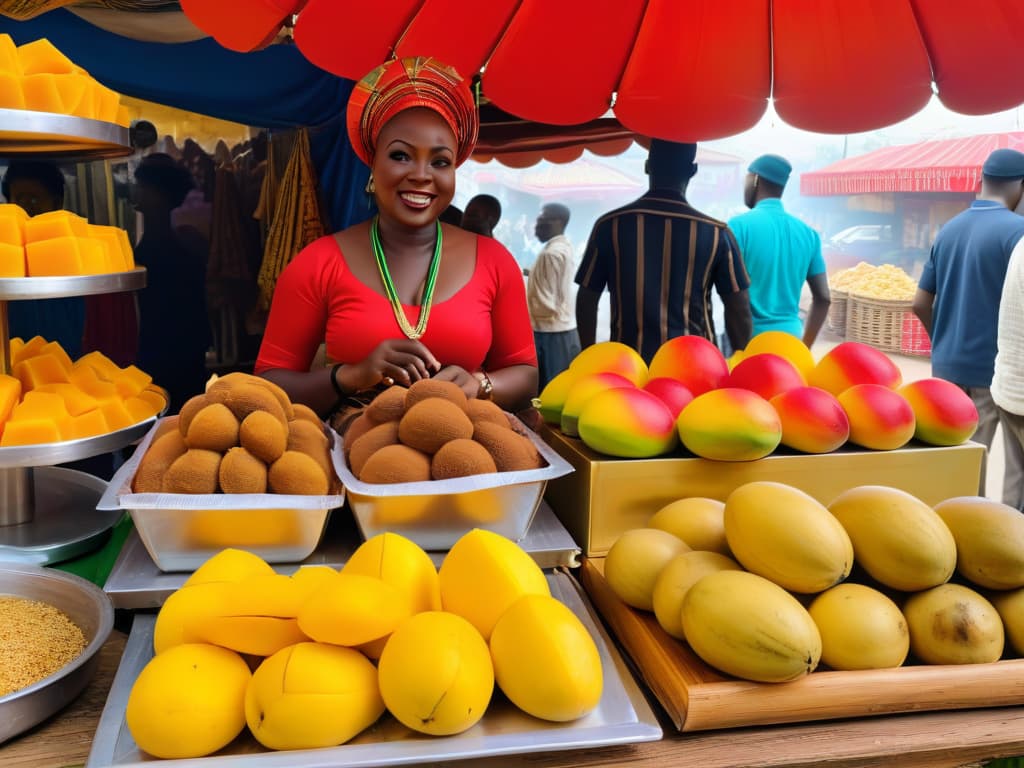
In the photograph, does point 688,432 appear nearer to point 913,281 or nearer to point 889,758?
point 889,758

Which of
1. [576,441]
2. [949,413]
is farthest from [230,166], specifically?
[949,413]

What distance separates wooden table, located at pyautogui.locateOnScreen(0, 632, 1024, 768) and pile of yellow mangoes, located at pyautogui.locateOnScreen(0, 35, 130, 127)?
0.99 meters

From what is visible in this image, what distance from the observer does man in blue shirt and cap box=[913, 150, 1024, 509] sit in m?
3.33

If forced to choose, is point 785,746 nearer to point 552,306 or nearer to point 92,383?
point 92,383

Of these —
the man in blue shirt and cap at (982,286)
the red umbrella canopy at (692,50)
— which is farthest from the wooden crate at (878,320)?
the red umbrella canopy at (692,50)

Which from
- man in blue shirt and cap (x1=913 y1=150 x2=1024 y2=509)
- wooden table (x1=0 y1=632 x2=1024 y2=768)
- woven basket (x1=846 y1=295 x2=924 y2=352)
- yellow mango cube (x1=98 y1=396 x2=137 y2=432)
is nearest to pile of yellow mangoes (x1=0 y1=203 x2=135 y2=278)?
yellow mango cube (x1=98 y1=396 x2=137 y2=432)

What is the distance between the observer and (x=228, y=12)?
6.43 ft

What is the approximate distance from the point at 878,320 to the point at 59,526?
5.39 m

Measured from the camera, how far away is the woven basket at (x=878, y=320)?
5.39m

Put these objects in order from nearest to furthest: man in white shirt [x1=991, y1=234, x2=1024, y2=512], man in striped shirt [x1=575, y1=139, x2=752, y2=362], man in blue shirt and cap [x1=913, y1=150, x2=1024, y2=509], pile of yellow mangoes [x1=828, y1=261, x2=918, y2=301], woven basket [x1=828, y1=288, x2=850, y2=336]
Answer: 1. man in striped shirt [x1=575, y1=139, x2=752, y2=362]
2. man in white shirt [x1=991, y1=234, x2=1024, y2=512]
3. man in blue shirt and cap [x1=913, y1=150, x2=1024, y2=509]
4. pile of yellow mangoes [x1=828, y1=261, x2=918, y2=301]
5. woven basket [x1=828, y1=288, x2=850, y2=336]

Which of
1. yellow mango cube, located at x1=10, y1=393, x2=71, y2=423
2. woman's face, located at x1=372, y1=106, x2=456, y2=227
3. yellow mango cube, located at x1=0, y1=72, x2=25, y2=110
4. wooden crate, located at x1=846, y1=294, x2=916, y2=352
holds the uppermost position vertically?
yellow mango cube, located at x1=0, y1=72, x2=25, y2=110

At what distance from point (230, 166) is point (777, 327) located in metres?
2.59

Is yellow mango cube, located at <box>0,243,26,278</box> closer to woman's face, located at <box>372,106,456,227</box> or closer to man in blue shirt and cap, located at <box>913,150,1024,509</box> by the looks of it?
woman's face, located at <box>372,106,456,227</box>

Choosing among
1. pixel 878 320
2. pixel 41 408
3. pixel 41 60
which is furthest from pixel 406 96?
pixel 878 320
